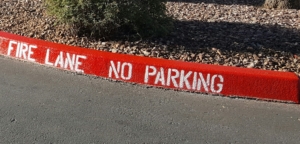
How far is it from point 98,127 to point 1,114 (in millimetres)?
994

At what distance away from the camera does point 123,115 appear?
195 inches

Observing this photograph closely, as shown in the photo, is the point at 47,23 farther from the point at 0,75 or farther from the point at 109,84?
the point at 109,84

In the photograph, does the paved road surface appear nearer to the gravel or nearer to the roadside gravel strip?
the roadside gravel strip

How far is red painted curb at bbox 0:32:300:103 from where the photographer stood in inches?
212

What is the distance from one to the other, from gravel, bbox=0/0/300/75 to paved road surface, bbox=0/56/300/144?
0.78 metres

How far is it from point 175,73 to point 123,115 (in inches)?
37.3

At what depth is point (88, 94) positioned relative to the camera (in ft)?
17.9

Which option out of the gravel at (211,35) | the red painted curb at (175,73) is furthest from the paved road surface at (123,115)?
the gravel at (211,35)

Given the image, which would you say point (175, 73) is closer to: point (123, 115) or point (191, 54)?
point (191, 54)

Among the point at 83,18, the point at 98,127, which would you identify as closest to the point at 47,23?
the point at 83,18

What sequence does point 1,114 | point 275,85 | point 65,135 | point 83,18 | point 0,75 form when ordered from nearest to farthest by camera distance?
point 65,135
point 1,114
point 275,85
point 0,75
point 83,18

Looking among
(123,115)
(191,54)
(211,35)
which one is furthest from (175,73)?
(211,35)

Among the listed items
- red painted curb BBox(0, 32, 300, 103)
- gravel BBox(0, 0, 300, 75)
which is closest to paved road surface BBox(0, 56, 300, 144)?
red painted curb BBox(0, 32, 300, 103)

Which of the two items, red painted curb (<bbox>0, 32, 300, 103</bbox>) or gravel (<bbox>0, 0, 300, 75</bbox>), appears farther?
gravel (<bbox>0, 0, 300, 75</bbox>)
